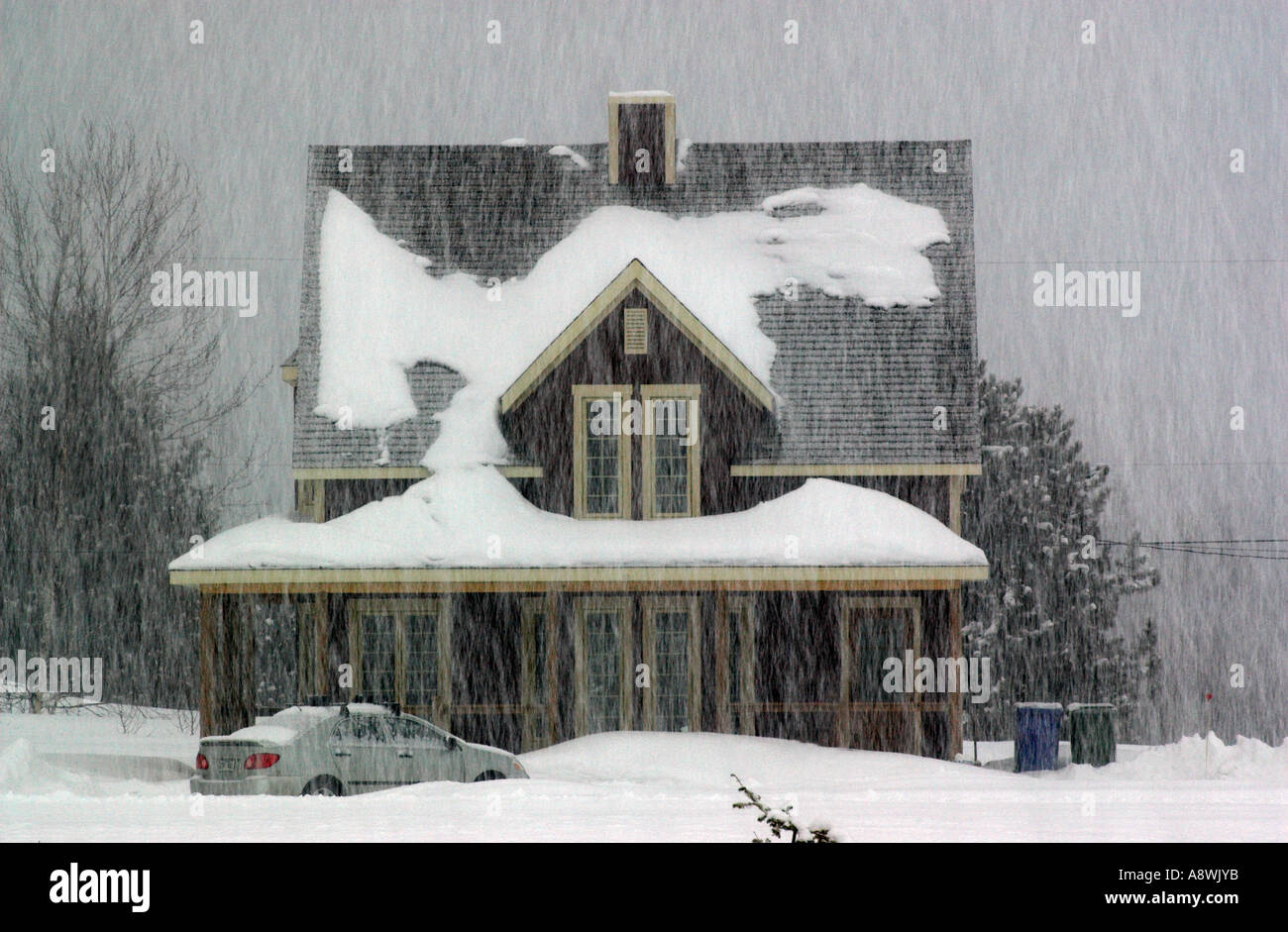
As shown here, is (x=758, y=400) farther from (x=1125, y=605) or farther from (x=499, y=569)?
(x=1125, y=605)

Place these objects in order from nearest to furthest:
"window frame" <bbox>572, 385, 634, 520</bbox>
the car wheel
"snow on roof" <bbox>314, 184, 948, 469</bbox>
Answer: the car wheel, "window frame" <bbox>572, 385, 634, 520</bbox>, "snow on roof" <bbox>314, 184, 948, 469</bbox>

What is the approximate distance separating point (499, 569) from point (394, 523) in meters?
1.92

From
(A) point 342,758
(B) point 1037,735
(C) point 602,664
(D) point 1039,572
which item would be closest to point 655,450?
(C) point 602,664

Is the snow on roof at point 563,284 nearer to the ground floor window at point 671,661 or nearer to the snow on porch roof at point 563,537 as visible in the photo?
the snow on porch roof at point 563,537

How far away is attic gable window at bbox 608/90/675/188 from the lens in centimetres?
2681

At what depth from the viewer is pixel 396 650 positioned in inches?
885

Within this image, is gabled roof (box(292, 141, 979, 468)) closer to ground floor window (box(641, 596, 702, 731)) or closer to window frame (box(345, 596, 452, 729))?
window frame (box(345, 596, 452, 729))

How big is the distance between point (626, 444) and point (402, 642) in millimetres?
4292

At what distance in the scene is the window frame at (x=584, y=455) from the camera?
23.3 metres

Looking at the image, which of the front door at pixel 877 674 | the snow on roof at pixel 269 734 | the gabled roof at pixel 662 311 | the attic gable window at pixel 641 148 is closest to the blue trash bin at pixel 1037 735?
the front door at pixel 877 674

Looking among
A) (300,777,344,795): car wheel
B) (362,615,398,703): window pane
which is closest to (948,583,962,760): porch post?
(362,615,398,703): window pane

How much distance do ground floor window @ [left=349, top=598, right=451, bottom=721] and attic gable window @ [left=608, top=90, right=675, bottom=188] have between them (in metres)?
8.41

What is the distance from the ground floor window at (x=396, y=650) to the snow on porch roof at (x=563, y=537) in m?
1.29

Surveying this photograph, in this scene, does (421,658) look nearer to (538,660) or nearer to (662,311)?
(538,660)
